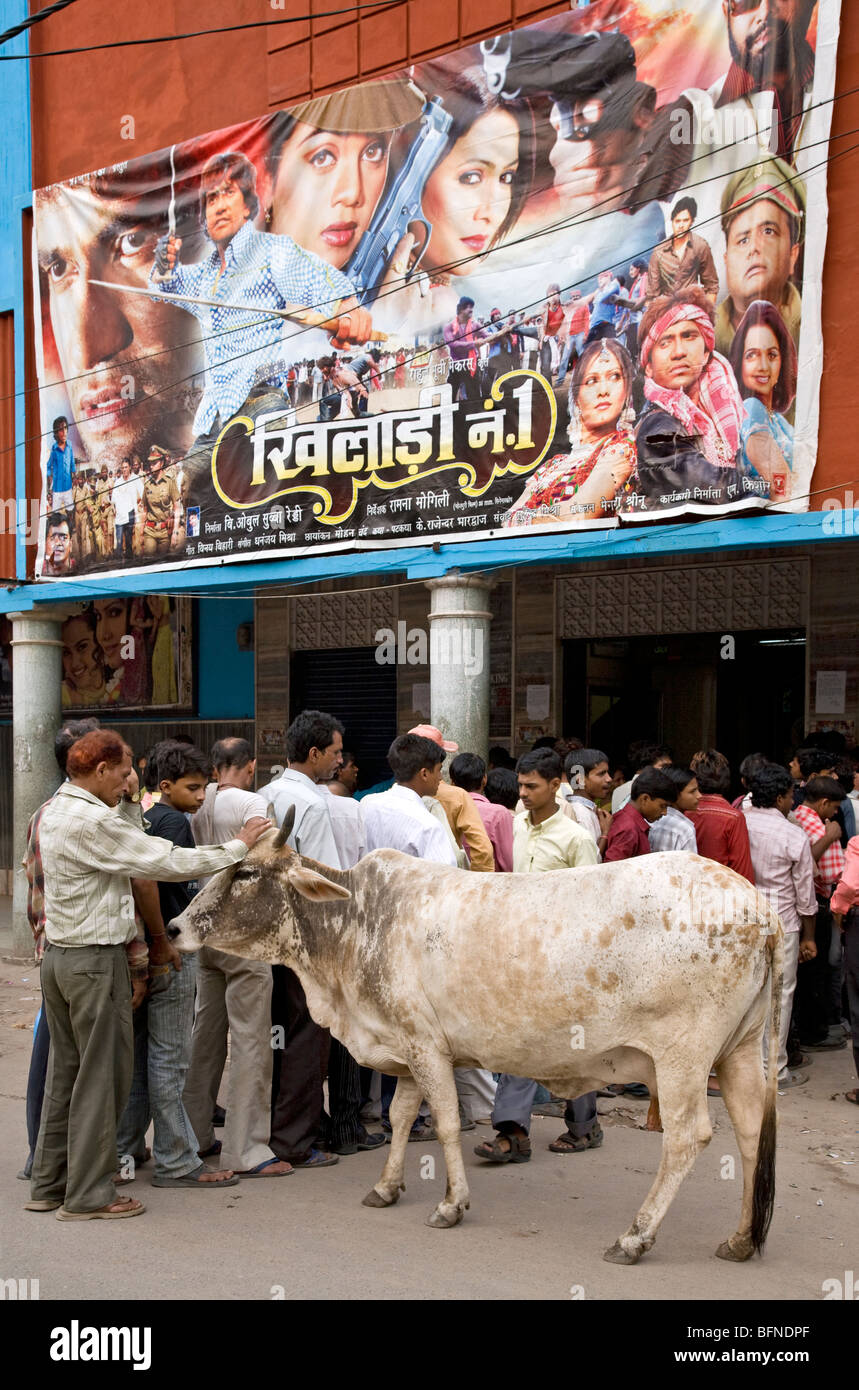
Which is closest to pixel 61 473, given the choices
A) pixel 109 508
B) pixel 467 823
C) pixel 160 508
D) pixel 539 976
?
pixel 109 508

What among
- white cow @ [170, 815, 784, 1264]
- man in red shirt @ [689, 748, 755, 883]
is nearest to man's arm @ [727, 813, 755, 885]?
man in red shirt @ [689, 748, 755, 883]

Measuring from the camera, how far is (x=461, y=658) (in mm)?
10359

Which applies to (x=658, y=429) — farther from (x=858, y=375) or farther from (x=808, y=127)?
(x=808, y=127)

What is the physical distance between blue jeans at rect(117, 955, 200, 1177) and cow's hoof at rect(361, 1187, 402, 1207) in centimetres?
87

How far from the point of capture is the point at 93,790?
212 inches

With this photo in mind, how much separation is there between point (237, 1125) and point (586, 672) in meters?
8.43

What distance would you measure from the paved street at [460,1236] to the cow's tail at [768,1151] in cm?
16

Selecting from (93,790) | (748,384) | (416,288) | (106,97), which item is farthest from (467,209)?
(93,790)

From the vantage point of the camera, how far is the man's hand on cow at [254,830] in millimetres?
5480

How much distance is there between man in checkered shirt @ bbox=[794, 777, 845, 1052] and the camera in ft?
27.4

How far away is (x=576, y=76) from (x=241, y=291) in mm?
3614

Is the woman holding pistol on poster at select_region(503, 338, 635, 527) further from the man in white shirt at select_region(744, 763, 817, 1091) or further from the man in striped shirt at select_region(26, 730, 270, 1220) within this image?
the man in striped shirt at select_region(26, 730, 270, 1220)

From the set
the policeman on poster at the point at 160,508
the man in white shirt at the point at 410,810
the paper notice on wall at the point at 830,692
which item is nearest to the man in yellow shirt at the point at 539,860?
the man in white shirt at the point at 410,810

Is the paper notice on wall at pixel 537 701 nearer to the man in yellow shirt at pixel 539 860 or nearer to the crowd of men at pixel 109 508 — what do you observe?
the crowd of men at pixel 109 508
